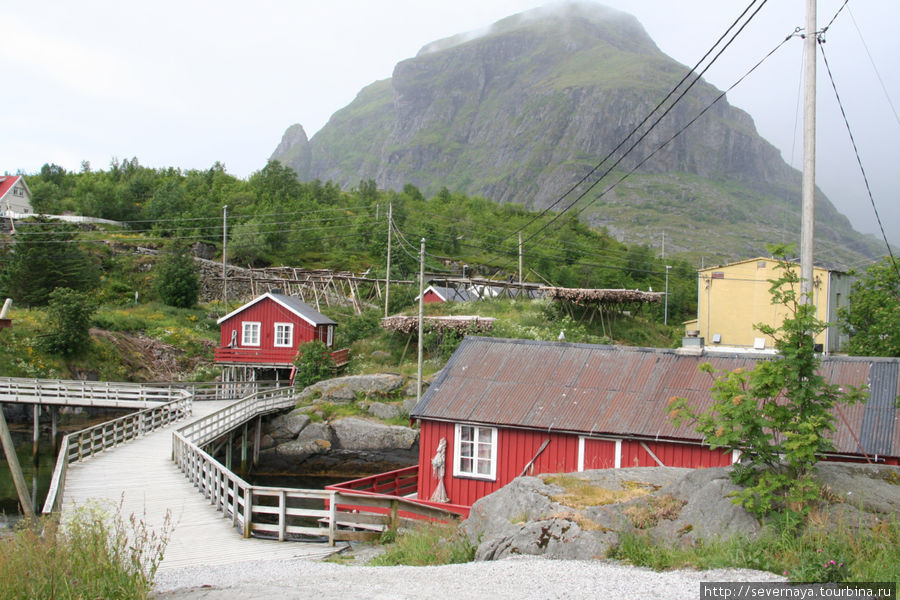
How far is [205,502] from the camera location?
16.6 meters

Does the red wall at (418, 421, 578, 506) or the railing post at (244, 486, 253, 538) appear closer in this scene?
the railing post at (244, 486, 253, 538)

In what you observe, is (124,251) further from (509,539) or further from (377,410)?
(509,539)

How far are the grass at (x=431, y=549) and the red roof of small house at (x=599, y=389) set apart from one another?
672 centimetres

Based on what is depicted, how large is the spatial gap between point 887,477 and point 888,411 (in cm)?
755

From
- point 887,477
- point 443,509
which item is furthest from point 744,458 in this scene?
point 443,509

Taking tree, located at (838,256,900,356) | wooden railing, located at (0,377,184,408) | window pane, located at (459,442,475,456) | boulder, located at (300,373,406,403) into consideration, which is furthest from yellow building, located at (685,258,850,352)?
wooden railing, located at (0,377,184,408)

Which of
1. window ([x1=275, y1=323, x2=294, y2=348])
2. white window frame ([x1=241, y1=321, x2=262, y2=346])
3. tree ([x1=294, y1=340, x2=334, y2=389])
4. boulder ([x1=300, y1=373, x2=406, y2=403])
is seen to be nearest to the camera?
boulder ([x1=300, y1=373, x2=406, y2=403])

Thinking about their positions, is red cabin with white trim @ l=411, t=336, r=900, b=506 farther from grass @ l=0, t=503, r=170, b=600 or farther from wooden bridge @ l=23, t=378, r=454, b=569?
grass @ l=0, t=503, r=170, b=600

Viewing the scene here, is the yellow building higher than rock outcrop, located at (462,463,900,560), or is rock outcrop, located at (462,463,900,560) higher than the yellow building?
the yellow building

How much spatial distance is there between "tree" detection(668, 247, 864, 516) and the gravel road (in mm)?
1496

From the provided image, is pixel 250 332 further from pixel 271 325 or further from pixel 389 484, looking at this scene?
pixel 389 484

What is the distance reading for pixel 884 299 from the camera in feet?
95.2

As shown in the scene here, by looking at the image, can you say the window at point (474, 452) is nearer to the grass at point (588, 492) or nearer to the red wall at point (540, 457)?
the red wall at point (540, 457)

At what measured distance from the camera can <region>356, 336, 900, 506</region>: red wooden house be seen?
16.3 m
